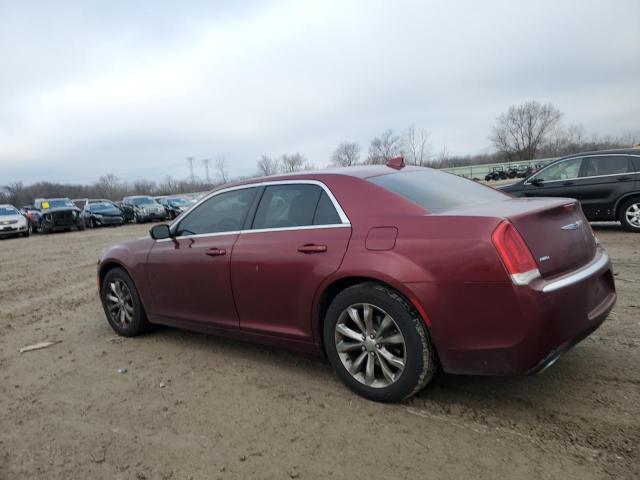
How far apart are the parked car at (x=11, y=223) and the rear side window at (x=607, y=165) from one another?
21.9 meters

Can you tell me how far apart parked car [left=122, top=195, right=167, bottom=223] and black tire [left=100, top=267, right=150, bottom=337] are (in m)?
22.9

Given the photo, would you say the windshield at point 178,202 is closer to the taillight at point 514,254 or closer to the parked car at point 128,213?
the parked car at point 128,213

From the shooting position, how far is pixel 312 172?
3908 mm

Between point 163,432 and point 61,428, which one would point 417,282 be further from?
point 61,428

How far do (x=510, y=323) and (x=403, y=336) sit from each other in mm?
643

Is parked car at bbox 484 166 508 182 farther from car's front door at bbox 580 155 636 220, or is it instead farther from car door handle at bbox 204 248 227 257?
car door handle at bbox 204 248 227 257

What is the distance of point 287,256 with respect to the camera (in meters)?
3.56

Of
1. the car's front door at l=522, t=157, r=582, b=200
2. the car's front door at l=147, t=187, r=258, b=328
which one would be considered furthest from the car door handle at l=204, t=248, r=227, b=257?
the car's front door at l=522, t=157, r=582, b=200

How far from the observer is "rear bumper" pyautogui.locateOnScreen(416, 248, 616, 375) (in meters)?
2.66

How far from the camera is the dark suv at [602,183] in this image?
30.6ft

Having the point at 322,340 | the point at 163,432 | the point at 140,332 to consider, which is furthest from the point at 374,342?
the point at 140,332

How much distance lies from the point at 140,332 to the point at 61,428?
1.88 meters

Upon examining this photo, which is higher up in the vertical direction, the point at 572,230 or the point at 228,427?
the point at 572,230

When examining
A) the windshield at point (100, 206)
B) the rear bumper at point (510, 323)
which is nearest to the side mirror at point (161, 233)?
the rear bumper at point (510, 323)
